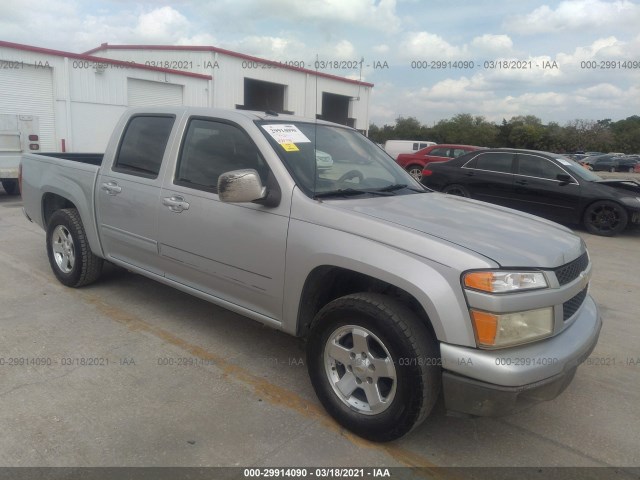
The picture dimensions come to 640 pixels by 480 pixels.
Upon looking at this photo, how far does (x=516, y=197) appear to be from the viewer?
32.6ft

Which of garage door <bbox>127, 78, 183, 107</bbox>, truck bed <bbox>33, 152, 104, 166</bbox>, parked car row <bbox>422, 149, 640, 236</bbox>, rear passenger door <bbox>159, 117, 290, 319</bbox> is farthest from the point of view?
garage door <bbox>127, 78, 183, 107</bbox>

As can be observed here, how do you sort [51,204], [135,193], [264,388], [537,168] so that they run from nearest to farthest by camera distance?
[264,388]
[135,193]
[51,204]
[537,168]

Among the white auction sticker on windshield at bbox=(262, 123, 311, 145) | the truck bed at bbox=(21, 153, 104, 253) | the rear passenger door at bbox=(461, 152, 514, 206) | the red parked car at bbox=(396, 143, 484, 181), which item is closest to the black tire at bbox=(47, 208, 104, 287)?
the truck bed at bbox=(21, 153, 104, 253)

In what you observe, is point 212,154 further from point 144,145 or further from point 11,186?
point 11,186

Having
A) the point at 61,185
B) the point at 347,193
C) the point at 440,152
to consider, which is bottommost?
the point at 61,185

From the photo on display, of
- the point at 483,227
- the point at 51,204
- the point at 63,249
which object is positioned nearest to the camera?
the point at 483,227

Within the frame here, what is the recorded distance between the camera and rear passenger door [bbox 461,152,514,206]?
1012 centimetres

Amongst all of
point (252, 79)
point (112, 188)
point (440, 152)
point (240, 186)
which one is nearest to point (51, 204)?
point (112, 188)

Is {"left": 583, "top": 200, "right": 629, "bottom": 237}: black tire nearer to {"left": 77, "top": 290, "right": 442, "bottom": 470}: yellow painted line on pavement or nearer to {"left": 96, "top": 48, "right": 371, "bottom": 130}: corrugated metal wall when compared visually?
{"left": 77, "top": 290, "right": 442, "bottom": 470}: yellow painted line on pavement

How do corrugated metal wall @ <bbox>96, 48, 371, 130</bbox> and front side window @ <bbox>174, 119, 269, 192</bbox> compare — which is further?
corrugated metal wall @ <bbox>96, 48, 371, 130</bbox>

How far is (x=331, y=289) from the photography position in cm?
319

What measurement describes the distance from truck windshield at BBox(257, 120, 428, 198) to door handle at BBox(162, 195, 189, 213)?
81 cm

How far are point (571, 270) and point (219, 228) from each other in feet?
7.22

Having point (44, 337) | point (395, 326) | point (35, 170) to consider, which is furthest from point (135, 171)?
point (395, 326)
